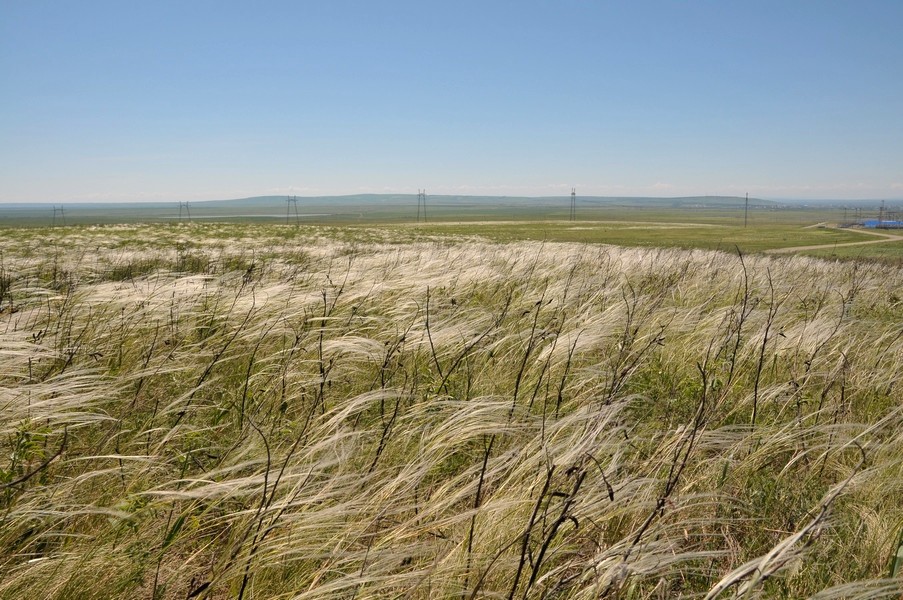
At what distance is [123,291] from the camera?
463cm

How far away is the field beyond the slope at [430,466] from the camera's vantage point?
153cm

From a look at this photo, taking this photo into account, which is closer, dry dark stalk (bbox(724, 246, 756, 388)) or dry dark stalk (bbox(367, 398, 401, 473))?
dry dark stalk (bbox(367, 398, 401, 473))

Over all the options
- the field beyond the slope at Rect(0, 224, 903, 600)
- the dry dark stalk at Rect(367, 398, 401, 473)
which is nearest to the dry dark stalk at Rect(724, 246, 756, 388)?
the field beyond the slope at Rect(0, 224, 903, 600)

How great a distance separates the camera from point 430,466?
190cm

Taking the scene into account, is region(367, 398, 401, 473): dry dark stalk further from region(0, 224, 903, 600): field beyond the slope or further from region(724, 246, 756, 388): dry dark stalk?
region(724, 246, 756, 388): dry dark stalk

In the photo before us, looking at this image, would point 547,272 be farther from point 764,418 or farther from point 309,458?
point 309,458

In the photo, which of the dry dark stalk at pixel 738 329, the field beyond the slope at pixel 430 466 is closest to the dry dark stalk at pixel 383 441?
the field beyond the slope at pixel 430 466

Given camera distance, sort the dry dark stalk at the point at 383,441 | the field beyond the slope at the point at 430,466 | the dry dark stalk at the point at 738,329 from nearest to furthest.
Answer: the field beyond the slope at the point at 430,466
the dry dark stalk at the point at 383,441
the dry dark stalk at the point at 738,329

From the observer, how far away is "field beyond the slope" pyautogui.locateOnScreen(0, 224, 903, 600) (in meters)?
1.53

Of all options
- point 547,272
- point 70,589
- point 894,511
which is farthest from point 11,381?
point 547,272

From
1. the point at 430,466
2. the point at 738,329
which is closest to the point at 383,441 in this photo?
the point at 430,466

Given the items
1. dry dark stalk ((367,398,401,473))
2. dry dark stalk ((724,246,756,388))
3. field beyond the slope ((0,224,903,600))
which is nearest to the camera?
field beyond the slope ((0,224,903,600))

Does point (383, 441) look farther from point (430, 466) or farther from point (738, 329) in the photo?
point (738, 329)

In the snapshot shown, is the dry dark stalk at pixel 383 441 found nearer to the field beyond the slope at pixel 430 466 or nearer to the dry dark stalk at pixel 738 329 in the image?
the field beyond the slope at pixel 430 466
